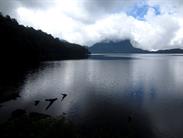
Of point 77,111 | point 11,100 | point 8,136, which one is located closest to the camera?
point 8,136

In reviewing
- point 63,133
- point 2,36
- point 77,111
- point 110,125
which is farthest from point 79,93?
point 2,36

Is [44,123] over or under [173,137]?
over

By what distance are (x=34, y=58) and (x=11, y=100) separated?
121306mm

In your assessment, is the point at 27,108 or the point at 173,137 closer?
the point at 173,137

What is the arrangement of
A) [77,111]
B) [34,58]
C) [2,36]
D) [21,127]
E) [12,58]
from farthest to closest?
[34,58], [12,58], [2,36], [77,111], [21,127]

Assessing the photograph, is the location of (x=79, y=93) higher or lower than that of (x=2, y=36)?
lower

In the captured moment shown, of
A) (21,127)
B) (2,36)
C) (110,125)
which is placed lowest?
(110,125)

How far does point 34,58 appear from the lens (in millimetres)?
159750

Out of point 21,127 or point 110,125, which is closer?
point 21,127

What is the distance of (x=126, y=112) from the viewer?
122 feet

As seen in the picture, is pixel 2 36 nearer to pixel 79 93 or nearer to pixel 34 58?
pixel 34 58

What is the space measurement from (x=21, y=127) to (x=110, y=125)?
1441 centimetres

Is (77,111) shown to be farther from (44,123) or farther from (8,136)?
(8,136)

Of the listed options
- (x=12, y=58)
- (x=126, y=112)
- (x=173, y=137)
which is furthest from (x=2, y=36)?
(x=173, y=137)
